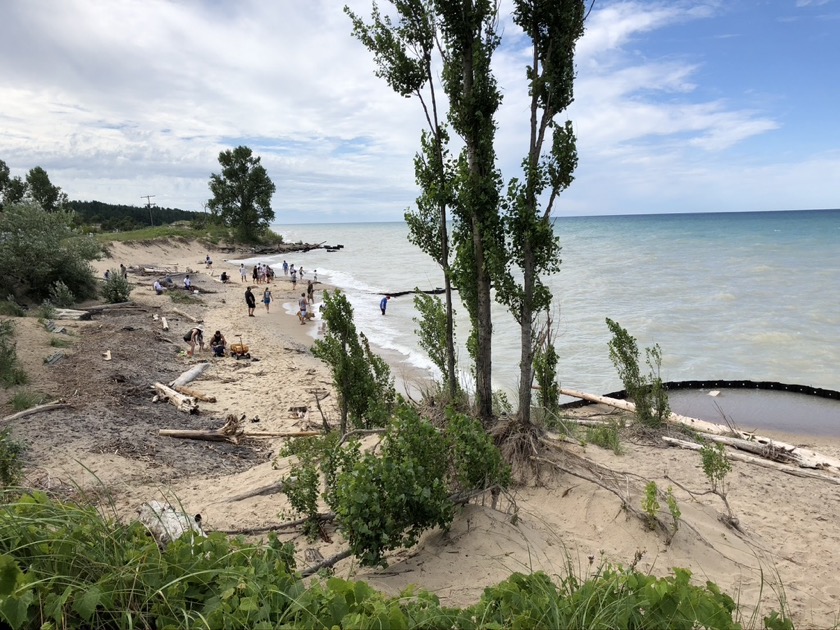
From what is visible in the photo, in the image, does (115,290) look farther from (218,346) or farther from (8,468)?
(8,468)

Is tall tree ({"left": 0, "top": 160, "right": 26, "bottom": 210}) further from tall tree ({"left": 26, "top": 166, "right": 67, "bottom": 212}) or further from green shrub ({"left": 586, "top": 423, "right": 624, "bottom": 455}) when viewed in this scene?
green shrub ({"left": 586, "top": 423, "right": 624, "bottom": 455})

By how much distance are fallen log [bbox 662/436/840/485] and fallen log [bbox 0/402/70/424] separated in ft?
37.8

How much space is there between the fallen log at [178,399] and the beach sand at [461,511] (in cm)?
22

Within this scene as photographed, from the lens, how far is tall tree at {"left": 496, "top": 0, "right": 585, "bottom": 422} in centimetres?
672

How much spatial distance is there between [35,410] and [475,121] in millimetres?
9143

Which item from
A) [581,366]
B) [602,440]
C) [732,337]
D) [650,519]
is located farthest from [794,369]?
[650,519]

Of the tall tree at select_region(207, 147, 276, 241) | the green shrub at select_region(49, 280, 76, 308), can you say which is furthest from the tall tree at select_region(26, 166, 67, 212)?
the green shrub at select_region(49, 280, 76, 308)

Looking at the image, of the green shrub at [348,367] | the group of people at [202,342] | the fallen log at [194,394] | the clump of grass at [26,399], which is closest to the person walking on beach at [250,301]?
the group of people at [202,342]

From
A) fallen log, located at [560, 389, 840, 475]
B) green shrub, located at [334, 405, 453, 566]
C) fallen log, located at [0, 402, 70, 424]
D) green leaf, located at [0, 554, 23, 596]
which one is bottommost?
fallen log, located at [560, 389, 840, 475]

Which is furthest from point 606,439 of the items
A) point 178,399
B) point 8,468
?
point 178,399

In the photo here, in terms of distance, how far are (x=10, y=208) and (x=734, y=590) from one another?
27.5 meters

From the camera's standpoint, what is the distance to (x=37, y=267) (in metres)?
20.8

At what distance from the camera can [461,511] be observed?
5.55 m

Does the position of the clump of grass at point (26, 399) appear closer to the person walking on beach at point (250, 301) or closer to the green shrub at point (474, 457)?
the green shrub at point (474, 457)
